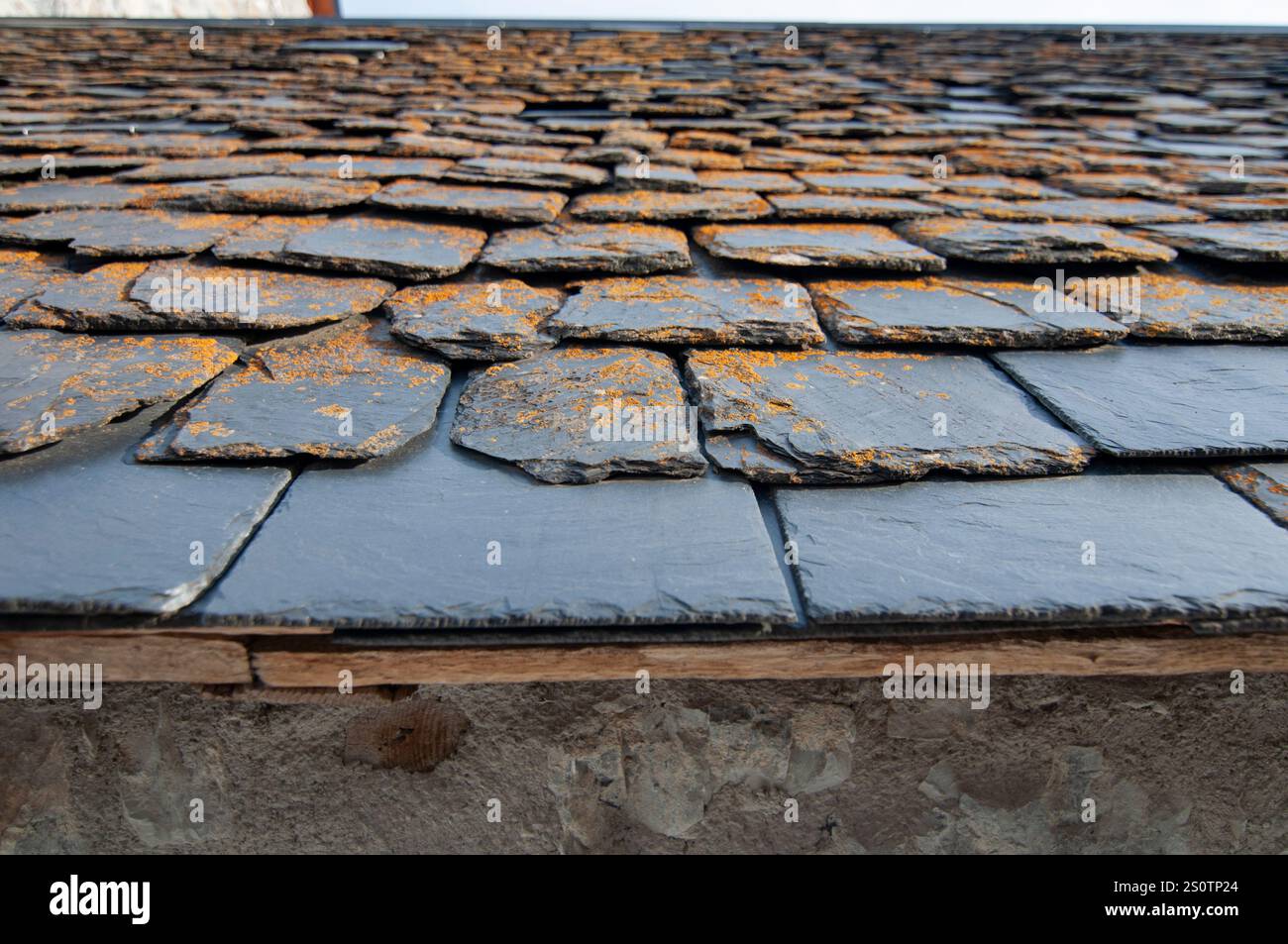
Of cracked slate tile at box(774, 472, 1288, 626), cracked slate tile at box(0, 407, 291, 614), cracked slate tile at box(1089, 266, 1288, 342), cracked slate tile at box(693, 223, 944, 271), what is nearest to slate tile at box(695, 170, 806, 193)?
cracked slate tile at box(693, 223, 944, 271)

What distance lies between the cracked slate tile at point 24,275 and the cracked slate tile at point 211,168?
50 cm

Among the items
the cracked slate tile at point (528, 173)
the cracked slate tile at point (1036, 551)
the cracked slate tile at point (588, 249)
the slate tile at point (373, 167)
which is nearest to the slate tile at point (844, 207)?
the cracked slate tile at point (588, 249)

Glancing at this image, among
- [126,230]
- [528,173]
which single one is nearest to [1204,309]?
[528,173]

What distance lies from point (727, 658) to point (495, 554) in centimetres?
32

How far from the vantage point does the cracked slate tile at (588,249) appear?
1615mm

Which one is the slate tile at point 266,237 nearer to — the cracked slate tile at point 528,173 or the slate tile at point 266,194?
the slate tile at point 266,194

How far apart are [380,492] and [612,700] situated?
0.55 m

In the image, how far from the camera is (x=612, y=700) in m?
1.31

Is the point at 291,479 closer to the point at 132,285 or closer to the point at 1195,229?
the point at 132,285

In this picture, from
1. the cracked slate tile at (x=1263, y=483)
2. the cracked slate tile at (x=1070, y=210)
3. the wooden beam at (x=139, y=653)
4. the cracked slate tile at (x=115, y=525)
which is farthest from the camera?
the cracked slate tile at (x=1070, y=210)

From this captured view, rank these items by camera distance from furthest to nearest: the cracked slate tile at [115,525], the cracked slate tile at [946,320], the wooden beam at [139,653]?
1. the cracked slate tile at [946,320]
2. the wooden beam at [139,653]
3. the cracked slate tile at [115,525]

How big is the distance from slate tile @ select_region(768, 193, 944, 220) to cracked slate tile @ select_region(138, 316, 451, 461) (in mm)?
1099

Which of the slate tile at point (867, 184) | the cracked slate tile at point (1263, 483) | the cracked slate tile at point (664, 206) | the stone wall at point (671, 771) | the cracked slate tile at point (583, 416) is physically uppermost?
the slate tile at point (867, 184)
